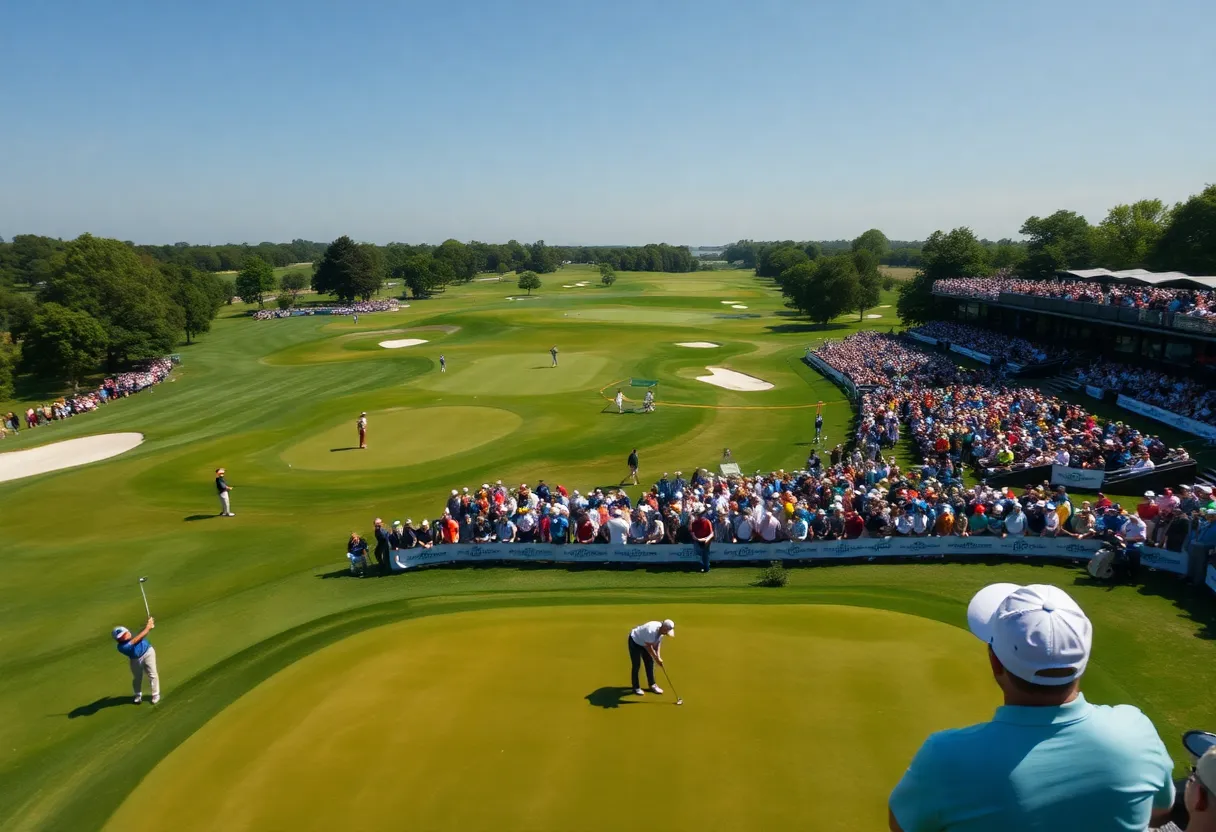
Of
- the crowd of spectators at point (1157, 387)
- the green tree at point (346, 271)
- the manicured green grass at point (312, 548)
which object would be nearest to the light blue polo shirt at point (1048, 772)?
the manicured green grass at point (312, 548)

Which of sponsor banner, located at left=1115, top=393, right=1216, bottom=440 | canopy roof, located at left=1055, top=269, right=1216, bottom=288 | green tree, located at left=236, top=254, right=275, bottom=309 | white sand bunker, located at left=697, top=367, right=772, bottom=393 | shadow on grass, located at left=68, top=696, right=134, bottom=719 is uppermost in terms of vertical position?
green tree, located at left=236, top=254, right=275, bottom=309

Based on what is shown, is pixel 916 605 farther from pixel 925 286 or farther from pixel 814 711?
pixel 925 286

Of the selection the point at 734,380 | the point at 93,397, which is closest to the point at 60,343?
the point at 93,397

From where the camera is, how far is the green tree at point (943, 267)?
75.7 m

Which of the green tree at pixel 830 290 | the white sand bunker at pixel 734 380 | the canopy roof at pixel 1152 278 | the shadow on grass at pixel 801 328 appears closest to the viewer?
the canopy roof at pixel 1152 278

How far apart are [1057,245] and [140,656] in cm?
9670

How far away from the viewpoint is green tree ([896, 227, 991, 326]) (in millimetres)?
75688

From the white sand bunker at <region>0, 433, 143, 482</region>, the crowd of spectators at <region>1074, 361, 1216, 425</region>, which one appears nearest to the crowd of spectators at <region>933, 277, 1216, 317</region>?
the crowd of spectators at <region>1074, 361, 1216, 425</region>

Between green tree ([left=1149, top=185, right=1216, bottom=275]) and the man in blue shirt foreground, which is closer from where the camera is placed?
the man in blue shirt foreground

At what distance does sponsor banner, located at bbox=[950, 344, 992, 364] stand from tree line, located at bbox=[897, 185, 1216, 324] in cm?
1599

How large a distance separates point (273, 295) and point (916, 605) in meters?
158

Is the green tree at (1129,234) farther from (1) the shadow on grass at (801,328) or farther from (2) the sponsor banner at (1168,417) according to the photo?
(2) the sponsor banner at (1168,417)

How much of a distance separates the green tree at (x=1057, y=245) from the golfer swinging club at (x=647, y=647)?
78005 millimetres

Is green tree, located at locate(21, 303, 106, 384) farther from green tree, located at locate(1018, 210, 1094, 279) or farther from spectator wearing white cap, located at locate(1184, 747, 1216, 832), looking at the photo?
green tree, located at locate(1018, 210, 1094, 279)
